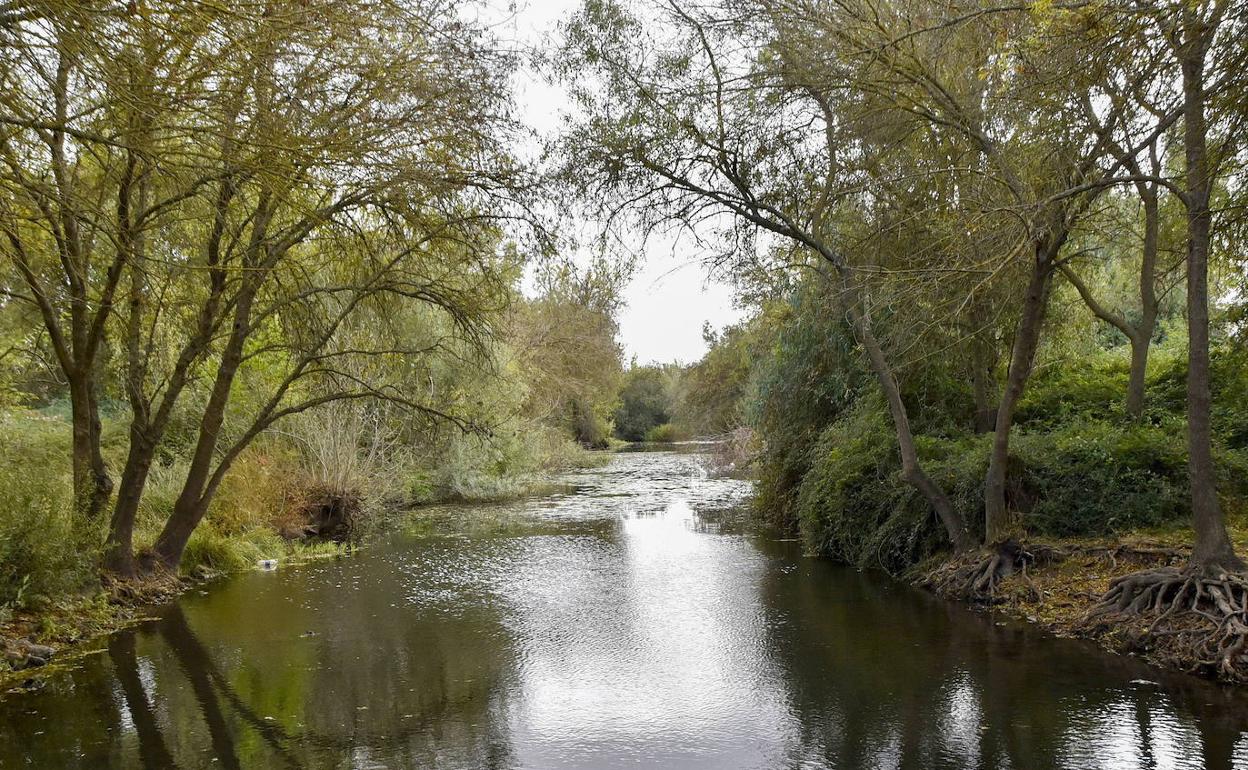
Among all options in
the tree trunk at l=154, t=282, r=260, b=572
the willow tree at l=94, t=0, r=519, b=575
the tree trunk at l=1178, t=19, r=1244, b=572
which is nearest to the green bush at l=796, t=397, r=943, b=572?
the tree trunk at l=1178, t=19, r=1244, b=572

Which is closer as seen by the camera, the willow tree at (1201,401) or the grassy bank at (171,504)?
the willow tree at (1201,401)

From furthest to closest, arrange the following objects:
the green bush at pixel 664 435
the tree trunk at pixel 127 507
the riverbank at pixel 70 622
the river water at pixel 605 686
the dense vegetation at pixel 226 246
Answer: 1. the green bush at pixel 664 435
2. the tree trunk at pixel 127 507
3. the riverbank at pixel 70 622
4. the river water at pixel 605 686
5. the dense vegetation at pixel 226 246

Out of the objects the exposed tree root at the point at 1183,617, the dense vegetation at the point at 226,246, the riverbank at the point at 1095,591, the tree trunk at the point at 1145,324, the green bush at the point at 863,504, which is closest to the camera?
the dense vegetation at the point at 226,246

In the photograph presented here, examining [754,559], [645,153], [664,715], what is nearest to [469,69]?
[645,153]

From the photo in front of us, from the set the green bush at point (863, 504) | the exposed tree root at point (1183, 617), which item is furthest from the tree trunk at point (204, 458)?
the exposed tree root at point (1183, 617)

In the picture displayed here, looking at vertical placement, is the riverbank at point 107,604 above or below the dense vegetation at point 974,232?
below

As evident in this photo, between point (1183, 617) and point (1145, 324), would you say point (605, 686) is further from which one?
point (1145, 324)

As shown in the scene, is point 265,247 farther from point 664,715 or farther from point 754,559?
point 754,559

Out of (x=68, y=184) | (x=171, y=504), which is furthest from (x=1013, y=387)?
(x=171, y=504)

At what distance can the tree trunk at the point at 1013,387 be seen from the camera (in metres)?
8.95

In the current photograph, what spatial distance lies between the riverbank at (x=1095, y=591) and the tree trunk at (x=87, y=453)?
938 cm

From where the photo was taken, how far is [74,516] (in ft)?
28.3

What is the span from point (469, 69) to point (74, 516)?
19.3 feet

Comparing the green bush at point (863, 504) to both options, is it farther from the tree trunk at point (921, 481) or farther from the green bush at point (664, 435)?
the green bush at point (664, 435)
